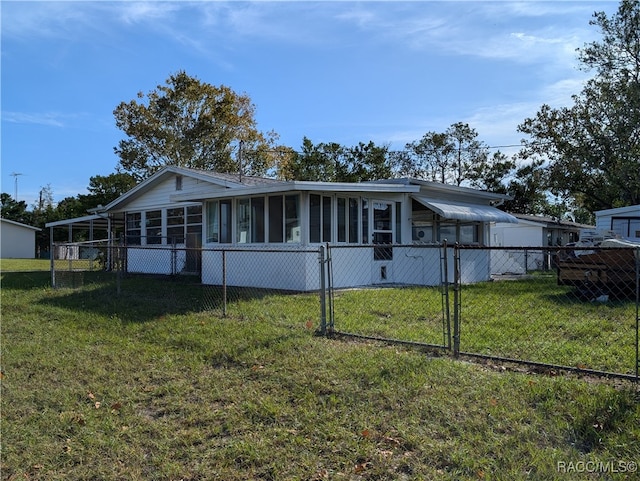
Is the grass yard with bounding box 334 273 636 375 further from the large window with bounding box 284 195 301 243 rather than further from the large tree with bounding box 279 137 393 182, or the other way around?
the large tree with bounding box 279 137 393 182

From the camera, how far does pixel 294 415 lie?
4.00 m

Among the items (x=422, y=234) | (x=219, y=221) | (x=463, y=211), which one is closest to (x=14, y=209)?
(x=219, y=221)

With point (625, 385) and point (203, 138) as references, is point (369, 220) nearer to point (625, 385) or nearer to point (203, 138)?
point (625, 385)

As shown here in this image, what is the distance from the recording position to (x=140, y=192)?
62.4 ft

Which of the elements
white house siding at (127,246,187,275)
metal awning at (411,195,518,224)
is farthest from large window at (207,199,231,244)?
metal awning at (411,195,518,224)

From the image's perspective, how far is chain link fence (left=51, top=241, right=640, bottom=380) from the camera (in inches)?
220

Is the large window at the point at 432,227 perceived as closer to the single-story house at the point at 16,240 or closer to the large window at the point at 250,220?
the large window at the point at 250,220

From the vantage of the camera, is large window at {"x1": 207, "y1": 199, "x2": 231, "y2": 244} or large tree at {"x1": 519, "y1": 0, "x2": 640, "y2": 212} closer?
large window at {"x1": 207, "y1": 199, "x2": 231, "y2": 244}

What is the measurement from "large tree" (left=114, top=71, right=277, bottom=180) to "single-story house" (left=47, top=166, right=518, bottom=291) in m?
16.8

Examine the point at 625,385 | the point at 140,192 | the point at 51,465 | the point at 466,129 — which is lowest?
the point at 51,465

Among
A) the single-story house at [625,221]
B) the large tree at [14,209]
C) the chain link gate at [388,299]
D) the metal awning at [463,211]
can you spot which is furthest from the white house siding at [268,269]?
the large tree at [14,209]

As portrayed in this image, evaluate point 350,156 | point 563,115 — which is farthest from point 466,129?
point 563,115

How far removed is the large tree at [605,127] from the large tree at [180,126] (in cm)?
1933

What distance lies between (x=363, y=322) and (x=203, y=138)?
28.5m
